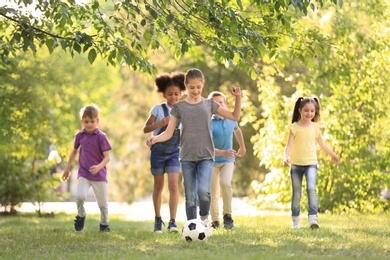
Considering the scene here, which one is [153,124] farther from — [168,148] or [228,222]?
[228,222]

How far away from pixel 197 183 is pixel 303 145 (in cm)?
235

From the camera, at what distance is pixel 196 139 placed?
1032 cm

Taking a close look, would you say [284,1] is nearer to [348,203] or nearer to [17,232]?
[17,232]

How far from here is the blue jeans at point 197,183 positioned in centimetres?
1027

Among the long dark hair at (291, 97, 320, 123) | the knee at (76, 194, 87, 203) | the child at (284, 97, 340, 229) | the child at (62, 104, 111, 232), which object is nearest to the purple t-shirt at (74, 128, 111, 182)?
the child at (62, 104, 111, 232)

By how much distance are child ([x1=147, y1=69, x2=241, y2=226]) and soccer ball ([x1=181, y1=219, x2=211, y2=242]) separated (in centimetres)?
26

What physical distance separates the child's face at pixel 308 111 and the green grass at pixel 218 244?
150 cm

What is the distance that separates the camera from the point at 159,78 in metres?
12.0

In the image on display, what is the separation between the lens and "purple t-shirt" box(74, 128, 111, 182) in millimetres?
12383

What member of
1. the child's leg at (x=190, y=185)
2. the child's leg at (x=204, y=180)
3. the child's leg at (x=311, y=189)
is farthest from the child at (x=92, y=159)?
the child's leg at (x=311, y=189)

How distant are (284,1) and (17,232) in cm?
592

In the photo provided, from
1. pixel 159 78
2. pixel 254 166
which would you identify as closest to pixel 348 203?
pixel 159 78

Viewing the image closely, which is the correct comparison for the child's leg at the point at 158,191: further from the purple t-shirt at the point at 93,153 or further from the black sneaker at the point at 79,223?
the black sneaker at the point at 79,223

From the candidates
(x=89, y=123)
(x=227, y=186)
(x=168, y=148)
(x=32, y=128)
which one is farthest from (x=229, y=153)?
(x=32, y=128)
